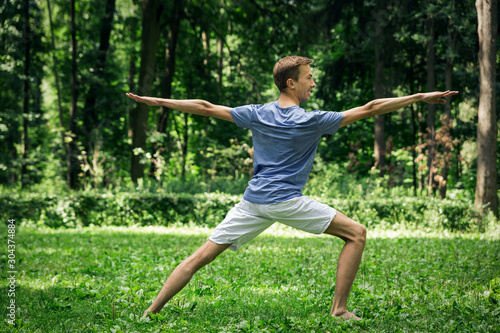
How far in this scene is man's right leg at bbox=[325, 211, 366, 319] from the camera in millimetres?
3910

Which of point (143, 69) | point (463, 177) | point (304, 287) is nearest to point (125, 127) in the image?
point (143, 69)

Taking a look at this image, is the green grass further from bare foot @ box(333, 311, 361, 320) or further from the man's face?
the man's face

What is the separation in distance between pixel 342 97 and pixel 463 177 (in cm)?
923

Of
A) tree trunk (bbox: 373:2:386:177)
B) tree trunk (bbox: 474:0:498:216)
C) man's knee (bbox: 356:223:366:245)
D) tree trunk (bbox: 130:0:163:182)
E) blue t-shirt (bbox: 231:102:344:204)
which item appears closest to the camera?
blue t-shirt (bbox: 231:102:344:204)

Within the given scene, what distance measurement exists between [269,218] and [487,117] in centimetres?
1084

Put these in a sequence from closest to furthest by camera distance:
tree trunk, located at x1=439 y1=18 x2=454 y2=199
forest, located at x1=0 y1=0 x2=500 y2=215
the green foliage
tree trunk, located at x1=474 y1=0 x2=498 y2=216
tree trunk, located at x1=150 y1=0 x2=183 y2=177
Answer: tree trunk, located at x1=474 y1=0 x2=498 y2=216, the green foliage, tree trunk, located at x1=439 y1=18 x2=454 y2=199, forest, located at x1=0 y1=0 x2=500 y2=215, tree trunk, located at x1=150 y1=0 x2=183 y2=177

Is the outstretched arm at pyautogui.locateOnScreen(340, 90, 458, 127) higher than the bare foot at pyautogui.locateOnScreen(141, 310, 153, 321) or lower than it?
higher

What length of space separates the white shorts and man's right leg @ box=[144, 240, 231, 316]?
3.3 inches

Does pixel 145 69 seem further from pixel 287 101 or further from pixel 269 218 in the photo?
pixel 269 218

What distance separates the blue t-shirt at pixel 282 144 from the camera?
3828 millimetres

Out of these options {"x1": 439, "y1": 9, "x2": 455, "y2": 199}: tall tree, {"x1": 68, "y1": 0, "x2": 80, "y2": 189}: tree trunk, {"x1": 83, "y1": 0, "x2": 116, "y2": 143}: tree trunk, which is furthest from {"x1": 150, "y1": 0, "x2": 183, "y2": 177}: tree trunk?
{"x1": 439, "y1": 9, "x2": 455, "y2": 199}: tall tree

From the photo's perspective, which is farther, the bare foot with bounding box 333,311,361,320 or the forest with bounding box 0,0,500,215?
the forest with bounding box 0,0,500,215

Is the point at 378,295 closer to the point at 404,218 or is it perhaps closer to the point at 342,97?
the point at 404,218

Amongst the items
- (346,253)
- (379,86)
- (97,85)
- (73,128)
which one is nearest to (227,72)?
(97,85)
